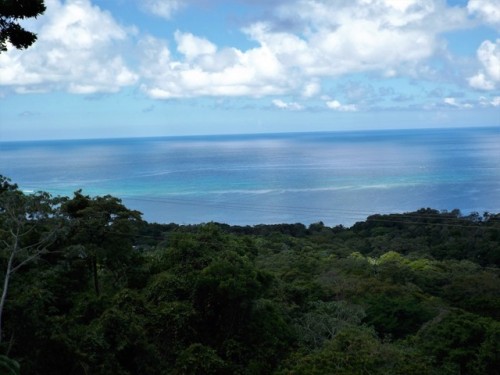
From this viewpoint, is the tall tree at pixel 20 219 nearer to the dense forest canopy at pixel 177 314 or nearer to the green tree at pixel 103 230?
the dense forest canopy at pixel 177 314

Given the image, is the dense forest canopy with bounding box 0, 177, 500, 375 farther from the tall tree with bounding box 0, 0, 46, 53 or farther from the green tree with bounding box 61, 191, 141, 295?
the tall tree with bounding box 0, 0, 46, 53

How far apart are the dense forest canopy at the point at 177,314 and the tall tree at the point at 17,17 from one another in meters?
3.77

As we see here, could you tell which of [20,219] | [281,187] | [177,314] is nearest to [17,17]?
[20,219]

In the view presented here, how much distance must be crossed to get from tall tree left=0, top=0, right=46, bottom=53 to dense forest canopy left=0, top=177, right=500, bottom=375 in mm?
3772

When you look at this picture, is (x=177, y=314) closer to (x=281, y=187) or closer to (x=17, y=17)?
(x=17, y=17)

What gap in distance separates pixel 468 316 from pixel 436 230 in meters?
31.9

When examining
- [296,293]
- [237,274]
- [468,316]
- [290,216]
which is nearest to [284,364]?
[237,274]

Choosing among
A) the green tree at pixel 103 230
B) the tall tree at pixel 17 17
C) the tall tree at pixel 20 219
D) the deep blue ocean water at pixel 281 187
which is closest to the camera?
the tall tree at pixel 17 17

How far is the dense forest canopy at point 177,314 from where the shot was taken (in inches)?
374

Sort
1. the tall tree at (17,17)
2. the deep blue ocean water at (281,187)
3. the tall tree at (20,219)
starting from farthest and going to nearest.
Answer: the deep blue ocean water at (281,187), the tall tree at (20,219), the tall tree at (17,17)

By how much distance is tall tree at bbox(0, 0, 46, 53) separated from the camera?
6.53 m

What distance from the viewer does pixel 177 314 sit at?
12.0 m

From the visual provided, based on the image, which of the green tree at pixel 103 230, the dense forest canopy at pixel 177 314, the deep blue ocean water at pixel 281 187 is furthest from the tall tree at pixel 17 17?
the deep blue ocean water at pixel 281 187

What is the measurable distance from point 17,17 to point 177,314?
7.24 metres
